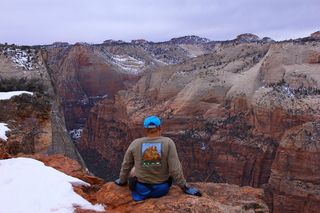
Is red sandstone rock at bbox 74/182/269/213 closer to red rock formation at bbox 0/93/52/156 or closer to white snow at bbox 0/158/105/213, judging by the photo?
white snow at bbox 0/158/105/213

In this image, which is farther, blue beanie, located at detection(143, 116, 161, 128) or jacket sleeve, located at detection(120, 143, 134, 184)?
jacket sleeve, located at detection(120, 143, 134, 184)

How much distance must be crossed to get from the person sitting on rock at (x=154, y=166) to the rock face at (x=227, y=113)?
A: 45.5 feet

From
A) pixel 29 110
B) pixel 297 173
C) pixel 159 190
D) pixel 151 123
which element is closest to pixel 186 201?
pixel 159 190

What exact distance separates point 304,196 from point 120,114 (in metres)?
21.8

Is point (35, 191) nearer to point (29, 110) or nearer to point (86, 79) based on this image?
point (29, 110)

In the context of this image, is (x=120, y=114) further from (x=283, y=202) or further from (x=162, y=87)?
(x=283, y=202)

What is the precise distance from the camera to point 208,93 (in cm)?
2572

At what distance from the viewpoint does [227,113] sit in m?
23.9

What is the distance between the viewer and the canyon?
15.9 meters

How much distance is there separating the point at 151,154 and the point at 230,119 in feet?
64.7

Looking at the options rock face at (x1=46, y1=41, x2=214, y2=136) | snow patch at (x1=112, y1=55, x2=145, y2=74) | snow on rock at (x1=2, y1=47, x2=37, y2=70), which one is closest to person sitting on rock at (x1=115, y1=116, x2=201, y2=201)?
snow on rock at (x1=2, y1=47, x2=37, y2=70)

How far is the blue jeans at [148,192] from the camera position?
167 inches

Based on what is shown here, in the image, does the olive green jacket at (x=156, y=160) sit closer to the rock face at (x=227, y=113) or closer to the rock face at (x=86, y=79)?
the rock face at (x=227, y=113)

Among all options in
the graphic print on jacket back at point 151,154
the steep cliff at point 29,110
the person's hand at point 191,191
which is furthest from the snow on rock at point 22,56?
the person's hand at point 191,191
